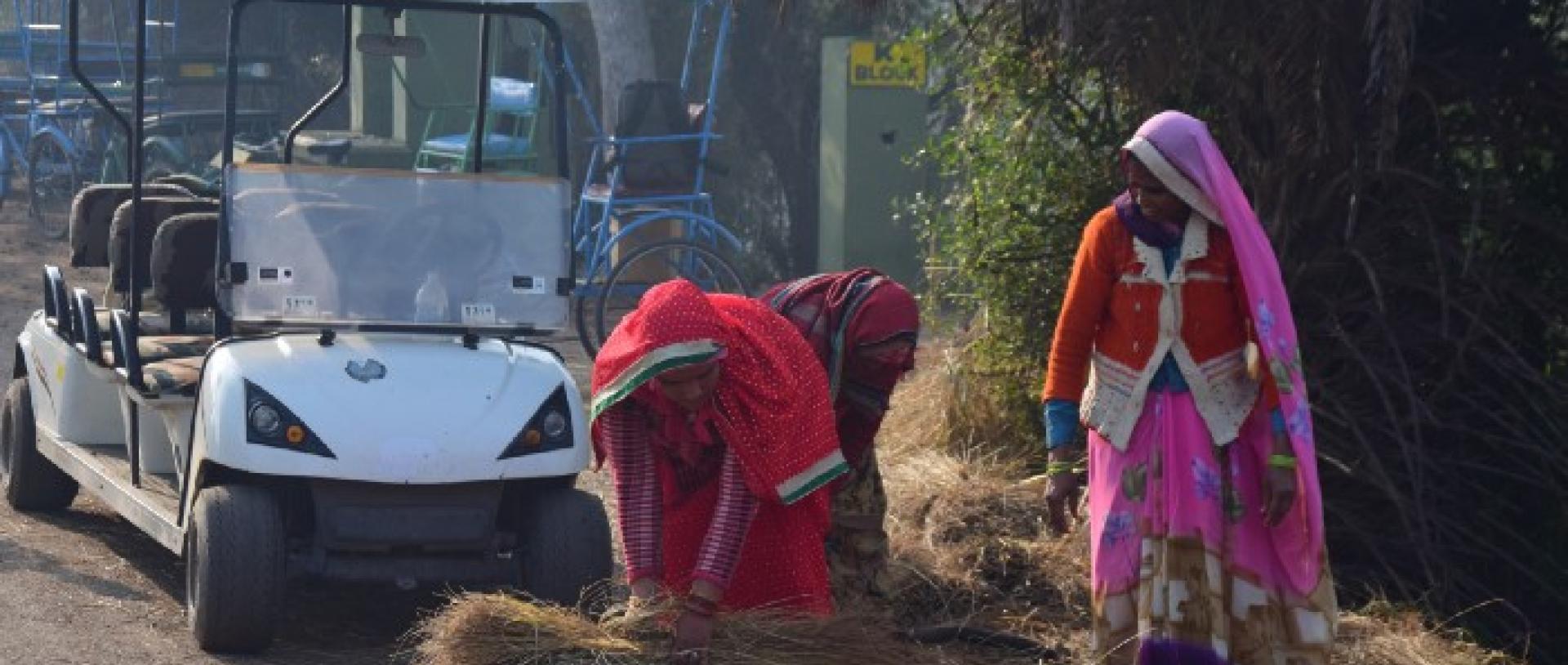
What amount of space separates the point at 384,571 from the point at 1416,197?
343cm

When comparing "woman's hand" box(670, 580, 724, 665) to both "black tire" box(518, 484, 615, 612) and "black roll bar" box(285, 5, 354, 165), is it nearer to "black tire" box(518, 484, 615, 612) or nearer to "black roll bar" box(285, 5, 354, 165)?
"black tire" box(518, 484, 615, 612)

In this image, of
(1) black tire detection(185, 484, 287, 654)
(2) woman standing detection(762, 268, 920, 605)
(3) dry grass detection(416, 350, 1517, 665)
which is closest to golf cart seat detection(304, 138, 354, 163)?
(3) dry grass detection(416, 350, 1517, 665)

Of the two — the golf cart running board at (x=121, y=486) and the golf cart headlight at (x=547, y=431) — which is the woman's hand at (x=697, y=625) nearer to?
the golf cart headlight at (x=547, y=431)

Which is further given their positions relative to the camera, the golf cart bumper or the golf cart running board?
the golf cart running board

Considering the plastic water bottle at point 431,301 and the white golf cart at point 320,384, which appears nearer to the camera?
the white golf cart at point 320,384

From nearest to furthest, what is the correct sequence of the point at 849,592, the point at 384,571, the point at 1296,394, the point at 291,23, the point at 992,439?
the point at 1296,394 < the point at 849,592 < the point at 384,571 < the point at 992,439 < the point at 291,23

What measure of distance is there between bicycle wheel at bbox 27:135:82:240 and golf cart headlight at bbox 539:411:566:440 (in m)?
13.6

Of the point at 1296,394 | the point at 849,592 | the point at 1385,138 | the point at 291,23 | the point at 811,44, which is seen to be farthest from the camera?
the point at 291,23

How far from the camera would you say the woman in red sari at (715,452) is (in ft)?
15.3

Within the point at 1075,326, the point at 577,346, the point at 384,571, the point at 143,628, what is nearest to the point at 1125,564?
the point at 1075,326

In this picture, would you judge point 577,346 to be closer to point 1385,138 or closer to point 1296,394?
point 1385,138

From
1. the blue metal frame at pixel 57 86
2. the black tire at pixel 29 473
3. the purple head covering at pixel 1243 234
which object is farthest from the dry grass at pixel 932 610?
the blue metal frame at pixel 57 86

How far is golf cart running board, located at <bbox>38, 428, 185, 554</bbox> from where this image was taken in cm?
693

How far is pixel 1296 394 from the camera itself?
4.75 metres
